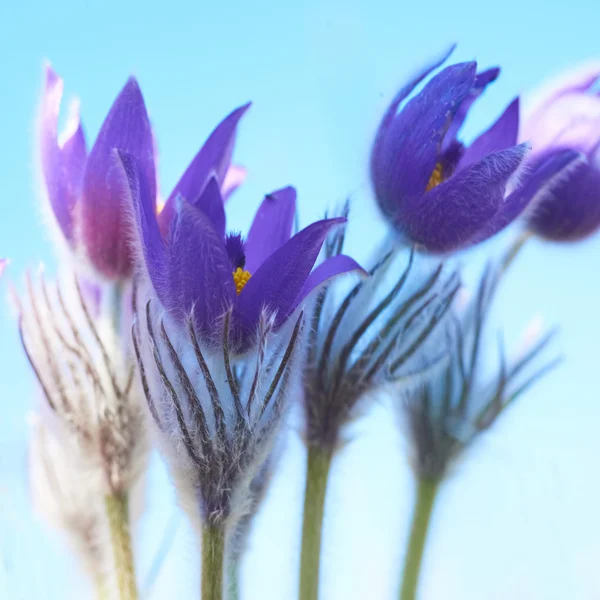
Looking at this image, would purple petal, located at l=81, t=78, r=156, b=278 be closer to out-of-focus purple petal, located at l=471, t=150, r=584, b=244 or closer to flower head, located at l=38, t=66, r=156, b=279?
flower head, located at l=38, t=66, r=156, b=279

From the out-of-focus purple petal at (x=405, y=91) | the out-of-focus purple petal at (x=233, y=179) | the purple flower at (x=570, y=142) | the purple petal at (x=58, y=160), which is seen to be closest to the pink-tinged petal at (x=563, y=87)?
the purple flower at (x=570, y=142)

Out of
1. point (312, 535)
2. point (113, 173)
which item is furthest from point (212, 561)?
point (113, 173)

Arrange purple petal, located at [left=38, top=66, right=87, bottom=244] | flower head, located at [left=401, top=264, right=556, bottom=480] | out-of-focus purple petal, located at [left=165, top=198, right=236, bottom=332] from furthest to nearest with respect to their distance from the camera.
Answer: flower head, located at [left=401, top=264, right=556, bottom=480], purple petal, located at [left=38, top=66, right=87, bottom=244], out-of-focus purple petal, located at [left=165, top=198, right=236, bottom=332]

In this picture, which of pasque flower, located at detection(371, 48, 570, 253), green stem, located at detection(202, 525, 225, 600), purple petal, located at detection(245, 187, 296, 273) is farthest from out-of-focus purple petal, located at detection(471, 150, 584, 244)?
green stem, located at detection(202, 525, 225, 600)

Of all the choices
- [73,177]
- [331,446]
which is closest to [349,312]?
[331,446]

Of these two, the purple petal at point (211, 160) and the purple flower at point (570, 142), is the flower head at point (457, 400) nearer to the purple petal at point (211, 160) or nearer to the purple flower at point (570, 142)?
the purple flower at point (570, 142)

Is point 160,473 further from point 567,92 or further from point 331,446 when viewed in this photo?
point 567,92
